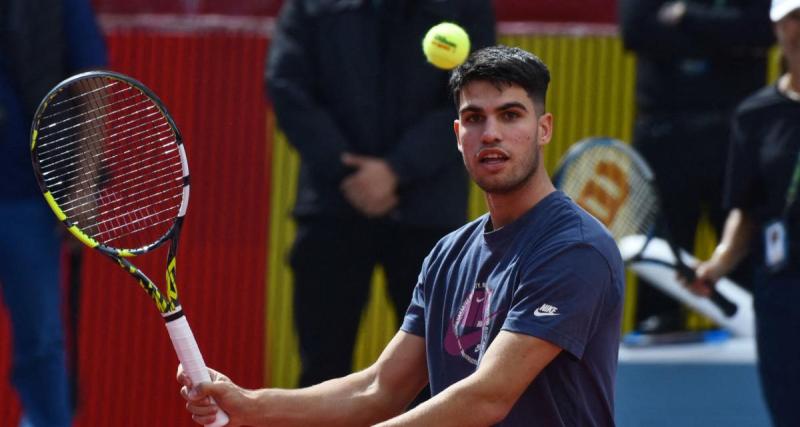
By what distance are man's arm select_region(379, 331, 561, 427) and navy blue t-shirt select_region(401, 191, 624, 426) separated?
0.11 ft

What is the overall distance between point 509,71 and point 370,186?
5.61 feet

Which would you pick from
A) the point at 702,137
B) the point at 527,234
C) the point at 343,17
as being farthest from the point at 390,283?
the point at 527,234

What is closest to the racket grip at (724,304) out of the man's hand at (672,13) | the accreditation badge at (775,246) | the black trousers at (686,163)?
the accreditation badge at (775,246)

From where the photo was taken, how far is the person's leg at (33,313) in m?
4.95

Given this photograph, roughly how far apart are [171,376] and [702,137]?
2.44m

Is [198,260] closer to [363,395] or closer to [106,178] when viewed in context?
[106,178]

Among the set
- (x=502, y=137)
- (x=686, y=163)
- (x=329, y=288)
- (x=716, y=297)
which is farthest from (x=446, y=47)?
(x=686, y=163)

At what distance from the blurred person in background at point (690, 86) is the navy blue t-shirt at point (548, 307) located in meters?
2.42

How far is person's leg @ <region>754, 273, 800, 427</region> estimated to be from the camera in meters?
4.62

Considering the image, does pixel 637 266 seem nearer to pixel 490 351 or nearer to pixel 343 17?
pixel 343 17

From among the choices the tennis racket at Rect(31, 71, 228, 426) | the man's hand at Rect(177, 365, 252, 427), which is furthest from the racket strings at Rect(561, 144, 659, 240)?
the man's hand at Rect(177, 365, 252, 427)

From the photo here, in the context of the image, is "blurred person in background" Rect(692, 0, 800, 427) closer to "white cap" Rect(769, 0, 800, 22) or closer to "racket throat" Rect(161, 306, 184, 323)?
"white cap" Rect(769, 0, 800, 22)

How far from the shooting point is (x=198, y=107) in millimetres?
6785

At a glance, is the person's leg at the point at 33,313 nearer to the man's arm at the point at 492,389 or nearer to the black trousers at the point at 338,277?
the black trousers at the point at 338,277
